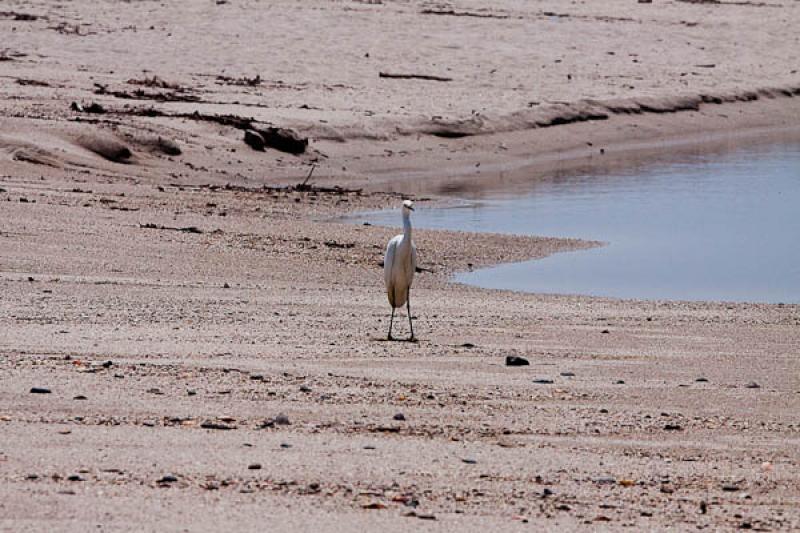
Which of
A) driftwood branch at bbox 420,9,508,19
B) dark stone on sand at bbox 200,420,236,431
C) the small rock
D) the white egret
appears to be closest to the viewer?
the small rock

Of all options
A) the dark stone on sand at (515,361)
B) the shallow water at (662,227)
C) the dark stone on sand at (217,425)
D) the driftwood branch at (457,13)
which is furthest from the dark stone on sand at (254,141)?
the dark stone on sand at (217,425)

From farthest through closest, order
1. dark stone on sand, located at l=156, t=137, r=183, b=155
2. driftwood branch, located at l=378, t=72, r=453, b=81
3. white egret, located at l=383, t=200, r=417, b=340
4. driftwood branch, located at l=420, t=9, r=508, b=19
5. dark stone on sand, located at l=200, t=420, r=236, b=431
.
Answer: driftwood branch, located at l=420, t=9, r=508, b=19 → driftwood branch, located at l=378, t=72, r=453, b=81 → dark stone on sand, located at l=156, t=137, r=183, b=155 → white egret, located at l=383, t=200, r=417, b=340 → dark stone on sand, located at l=200, t=420, r=236, b=431

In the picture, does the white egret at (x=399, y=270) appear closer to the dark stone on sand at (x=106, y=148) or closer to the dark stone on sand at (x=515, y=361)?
the dark stone on sand at (x=515, y=361)

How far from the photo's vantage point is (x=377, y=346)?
27.1 ft

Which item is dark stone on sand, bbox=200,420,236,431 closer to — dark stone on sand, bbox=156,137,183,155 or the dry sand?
the dry sand

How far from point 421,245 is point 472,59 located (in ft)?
44.4

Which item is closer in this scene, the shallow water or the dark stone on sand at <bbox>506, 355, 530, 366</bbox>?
the dark stone on sand at <bbox>506, 355, 530, 366</bbox>

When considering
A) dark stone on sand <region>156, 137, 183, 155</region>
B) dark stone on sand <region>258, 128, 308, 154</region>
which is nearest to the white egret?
dark stone on sand <region>156, 137, 183, 155</region>

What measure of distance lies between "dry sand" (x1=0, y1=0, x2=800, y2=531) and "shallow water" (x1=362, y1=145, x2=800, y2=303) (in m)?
0.69

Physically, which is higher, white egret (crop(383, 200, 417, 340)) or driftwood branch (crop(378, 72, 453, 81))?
driftwood branch (crop(378, 72, 453, 81))

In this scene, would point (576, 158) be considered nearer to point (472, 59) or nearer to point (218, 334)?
point (472, 59)

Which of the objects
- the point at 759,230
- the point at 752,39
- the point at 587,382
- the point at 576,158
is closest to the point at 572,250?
the point at 759,230

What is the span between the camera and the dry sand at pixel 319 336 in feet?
16.8

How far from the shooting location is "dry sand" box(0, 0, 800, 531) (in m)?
5.11
